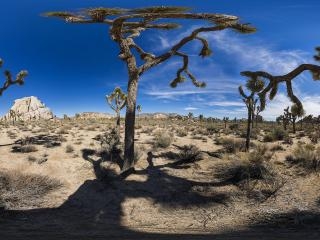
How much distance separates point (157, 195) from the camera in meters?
11.4

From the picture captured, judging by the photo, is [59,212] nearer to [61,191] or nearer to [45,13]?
[61,191]

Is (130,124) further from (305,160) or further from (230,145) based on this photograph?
(305,160)

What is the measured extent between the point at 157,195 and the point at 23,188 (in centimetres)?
377

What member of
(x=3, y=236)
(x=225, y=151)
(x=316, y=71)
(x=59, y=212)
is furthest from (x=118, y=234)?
(x=225, y=151)

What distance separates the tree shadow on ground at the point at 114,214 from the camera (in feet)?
24.5

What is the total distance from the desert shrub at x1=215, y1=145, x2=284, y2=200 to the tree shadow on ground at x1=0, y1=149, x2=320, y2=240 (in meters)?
0.86

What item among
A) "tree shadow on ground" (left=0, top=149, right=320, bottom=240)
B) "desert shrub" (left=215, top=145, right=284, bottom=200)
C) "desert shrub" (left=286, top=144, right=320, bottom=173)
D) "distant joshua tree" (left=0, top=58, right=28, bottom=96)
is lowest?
"tree shadow on ground" (left=0, top=149, right=320, bottom=240)

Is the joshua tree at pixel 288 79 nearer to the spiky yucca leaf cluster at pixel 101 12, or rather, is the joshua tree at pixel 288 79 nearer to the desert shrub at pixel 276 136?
the spiky yucca leaf cluster at pixel 101 12

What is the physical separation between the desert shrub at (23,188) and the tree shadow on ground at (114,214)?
0.64 m

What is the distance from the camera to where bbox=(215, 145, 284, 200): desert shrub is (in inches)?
444

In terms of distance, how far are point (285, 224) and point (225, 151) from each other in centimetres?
765

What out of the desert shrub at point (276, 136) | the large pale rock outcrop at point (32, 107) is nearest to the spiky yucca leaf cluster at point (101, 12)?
the desert shrub at point (276, 136)

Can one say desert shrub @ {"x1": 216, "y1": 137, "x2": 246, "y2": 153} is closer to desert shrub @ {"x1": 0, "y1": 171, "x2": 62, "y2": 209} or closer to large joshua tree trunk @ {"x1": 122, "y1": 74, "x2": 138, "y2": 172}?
large joshua tree trunk @ {"x1": 122, "y1": 74, "x2": 138, "y2": 172}

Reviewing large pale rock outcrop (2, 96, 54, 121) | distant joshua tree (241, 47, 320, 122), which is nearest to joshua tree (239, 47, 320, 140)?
distant joshua tree (241, 47, 320, 122)
